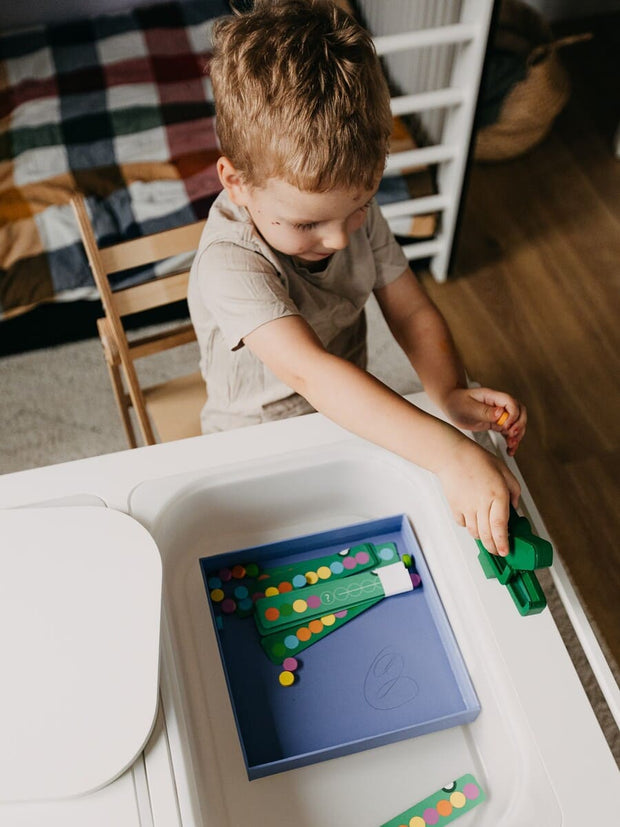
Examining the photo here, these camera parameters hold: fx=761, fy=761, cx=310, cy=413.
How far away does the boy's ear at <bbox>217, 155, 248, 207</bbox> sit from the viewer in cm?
75

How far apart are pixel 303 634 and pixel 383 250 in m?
0.49

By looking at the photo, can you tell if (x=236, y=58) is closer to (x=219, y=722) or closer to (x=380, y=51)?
(x=219, y=722)

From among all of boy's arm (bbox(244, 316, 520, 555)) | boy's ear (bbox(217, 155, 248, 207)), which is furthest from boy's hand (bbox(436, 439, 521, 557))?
boy's ear (bbox(217, 155, 248, 207))

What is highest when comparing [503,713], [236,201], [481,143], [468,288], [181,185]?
[481,143]

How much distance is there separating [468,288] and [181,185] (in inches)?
30.0

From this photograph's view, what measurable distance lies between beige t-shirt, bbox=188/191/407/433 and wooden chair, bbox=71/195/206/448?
0.36ft

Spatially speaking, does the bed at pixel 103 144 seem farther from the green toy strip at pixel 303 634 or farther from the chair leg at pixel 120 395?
the green toy strip at pixel 303 634

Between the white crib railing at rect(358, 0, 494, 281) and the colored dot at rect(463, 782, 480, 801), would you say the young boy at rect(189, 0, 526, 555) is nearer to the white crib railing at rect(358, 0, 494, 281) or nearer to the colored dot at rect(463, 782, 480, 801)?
the colored dot at rect(463, 782, 480, 801)

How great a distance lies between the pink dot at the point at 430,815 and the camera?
2.17 feet

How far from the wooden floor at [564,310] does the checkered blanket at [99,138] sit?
0.70 meters

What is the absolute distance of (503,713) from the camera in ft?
2.22

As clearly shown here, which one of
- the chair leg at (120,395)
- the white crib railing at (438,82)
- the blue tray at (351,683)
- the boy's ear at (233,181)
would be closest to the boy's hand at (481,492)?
the blue tray at (351,683)

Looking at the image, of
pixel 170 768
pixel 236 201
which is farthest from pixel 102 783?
pixel 236 201

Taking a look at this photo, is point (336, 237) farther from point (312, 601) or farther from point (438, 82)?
point (438, 82)
